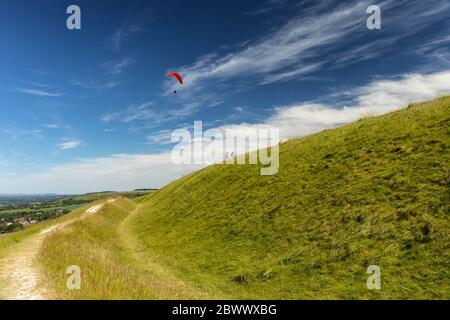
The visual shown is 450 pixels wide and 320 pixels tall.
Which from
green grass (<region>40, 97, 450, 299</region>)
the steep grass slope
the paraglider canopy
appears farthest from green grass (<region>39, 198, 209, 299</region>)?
the paraglider canopy

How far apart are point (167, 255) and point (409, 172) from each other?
20.0m

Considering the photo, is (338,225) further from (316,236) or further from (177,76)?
(177,76)

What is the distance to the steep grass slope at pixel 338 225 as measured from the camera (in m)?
13.5

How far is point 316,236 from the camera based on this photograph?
58.5 ft

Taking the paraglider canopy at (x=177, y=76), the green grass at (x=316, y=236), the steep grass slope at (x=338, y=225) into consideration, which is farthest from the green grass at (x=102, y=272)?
the paraglider canopy at (x=177, y=76)

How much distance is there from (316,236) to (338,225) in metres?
1.53

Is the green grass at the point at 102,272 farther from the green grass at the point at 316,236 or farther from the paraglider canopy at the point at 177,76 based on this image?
the paraglider canopy at the point at 177,76

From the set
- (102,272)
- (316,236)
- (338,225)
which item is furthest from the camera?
(316,236)

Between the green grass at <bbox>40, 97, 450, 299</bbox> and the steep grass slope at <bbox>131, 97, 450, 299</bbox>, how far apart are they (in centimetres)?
7

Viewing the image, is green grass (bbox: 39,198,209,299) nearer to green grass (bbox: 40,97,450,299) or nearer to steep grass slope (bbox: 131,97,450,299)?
green grass (bbox: 40,97,450,299)

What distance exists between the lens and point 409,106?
29953 millimetres

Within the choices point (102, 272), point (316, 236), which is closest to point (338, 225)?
point (316, 236)

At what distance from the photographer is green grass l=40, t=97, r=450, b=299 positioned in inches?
516
